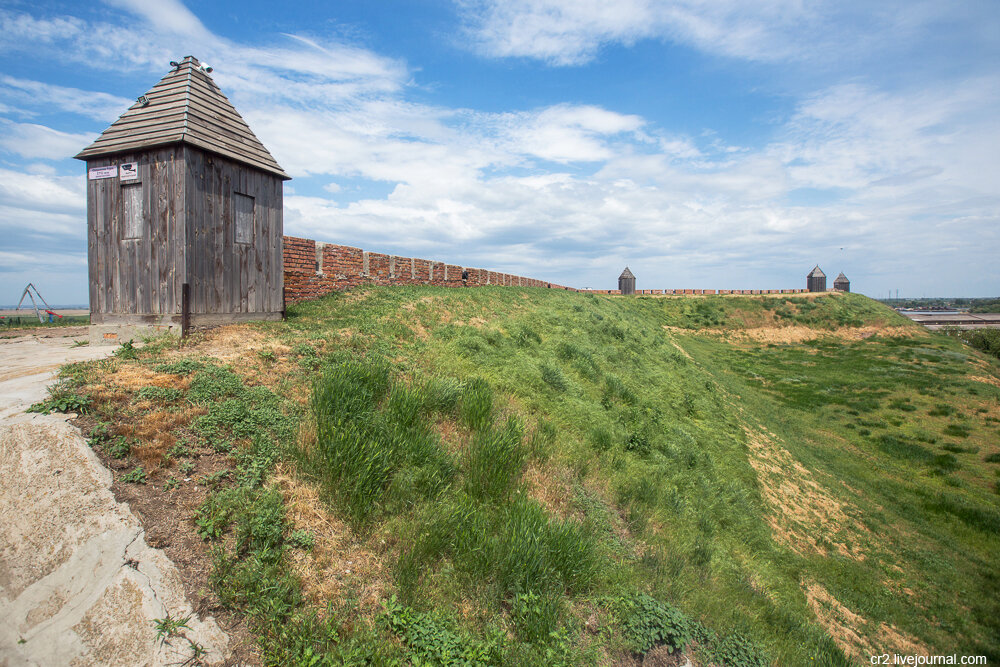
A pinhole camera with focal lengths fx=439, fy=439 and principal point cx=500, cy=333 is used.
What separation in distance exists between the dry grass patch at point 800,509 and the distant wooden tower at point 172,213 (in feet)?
35.5

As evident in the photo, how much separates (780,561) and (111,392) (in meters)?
9.19

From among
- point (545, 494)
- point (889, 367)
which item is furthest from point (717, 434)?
point (889, 367)

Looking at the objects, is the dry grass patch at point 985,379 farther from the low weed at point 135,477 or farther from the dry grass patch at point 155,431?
the low weed at point 135,477

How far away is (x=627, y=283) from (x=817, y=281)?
2353cm

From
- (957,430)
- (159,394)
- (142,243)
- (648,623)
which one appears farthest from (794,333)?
(159,394)

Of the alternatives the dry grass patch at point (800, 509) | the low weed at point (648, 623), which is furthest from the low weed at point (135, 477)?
the dry grass patch at point (800, 509)

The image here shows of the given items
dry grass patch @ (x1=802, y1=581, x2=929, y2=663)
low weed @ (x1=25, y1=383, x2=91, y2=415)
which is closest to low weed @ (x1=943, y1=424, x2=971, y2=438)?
dry grass patch @ (x1=802, y1=581, x2=929, y2=663)

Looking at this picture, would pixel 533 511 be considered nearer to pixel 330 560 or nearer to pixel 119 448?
pixel 330 560

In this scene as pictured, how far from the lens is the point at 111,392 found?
438cm

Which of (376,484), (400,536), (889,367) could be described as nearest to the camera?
(400,536)

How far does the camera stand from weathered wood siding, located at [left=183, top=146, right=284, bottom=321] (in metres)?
7.43

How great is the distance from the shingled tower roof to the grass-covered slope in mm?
3334

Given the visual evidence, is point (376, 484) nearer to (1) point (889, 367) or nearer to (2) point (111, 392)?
(2) point (111, 392)

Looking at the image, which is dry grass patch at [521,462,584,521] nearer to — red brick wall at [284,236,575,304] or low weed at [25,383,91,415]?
low weed at [25,383,91,415]
